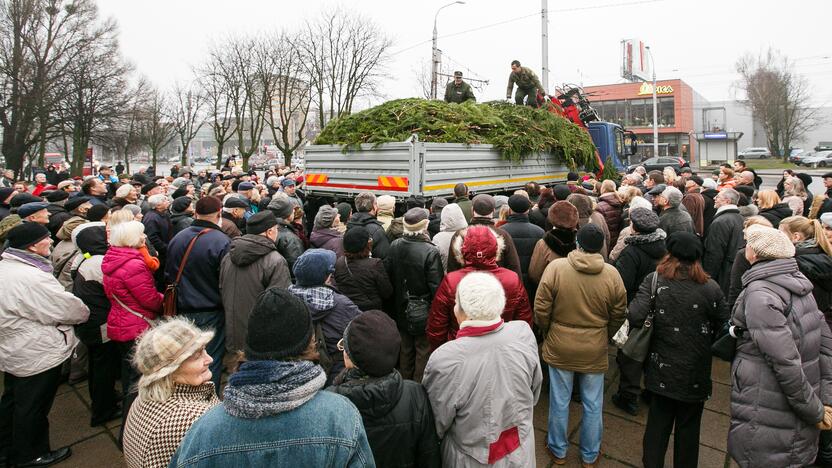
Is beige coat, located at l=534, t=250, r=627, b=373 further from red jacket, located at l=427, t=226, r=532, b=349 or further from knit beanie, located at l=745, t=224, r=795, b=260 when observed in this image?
knit beanie, located at l=745, t=224, r=795, b=260

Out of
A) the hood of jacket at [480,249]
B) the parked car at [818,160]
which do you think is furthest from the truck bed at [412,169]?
the parked car at [818,160]

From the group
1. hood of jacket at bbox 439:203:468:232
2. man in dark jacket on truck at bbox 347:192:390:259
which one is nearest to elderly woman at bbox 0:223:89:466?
man in dark jacket on truck at bbox 347:192:390:259

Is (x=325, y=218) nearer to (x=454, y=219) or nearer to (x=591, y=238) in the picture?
(x=454, y=219)

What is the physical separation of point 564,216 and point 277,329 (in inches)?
124

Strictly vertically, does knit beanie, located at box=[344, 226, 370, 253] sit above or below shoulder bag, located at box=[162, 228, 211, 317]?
above

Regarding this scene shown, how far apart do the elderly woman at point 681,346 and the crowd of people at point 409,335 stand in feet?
0.04

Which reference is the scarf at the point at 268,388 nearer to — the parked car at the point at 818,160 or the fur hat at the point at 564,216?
the fur hat at the point at 564,216

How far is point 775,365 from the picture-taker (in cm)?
258

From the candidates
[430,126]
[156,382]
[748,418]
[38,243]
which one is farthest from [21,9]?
[748,418]

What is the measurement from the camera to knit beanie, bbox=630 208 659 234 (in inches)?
156

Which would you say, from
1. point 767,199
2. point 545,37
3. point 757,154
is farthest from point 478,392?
point 757,154

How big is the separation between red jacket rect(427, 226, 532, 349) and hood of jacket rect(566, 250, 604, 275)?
0.44 meters

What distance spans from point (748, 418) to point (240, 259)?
3.61m

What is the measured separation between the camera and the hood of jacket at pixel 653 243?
13.1ft
